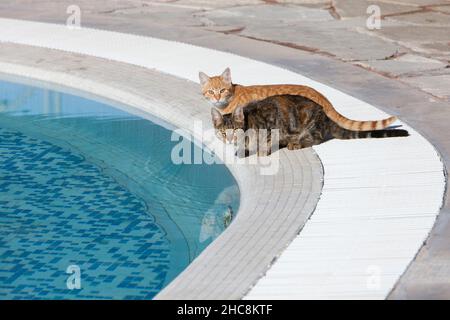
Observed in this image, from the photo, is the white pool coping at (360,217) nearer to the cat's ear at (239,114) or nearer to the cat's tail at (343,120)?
the cat's tail at (343,120)

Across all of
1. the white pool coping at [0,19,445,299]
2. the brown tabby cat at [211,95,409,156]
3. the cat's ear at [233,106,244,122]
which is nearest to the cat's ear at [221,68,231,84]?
the brown tabby cat at [211,95,409,156]

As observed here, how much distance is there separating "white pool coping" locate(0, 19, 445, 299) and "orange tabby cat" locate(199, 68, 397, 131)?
0.18m

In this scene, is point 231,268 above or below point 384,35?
below

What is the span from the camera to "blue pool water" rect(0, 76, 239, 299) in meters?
7.66

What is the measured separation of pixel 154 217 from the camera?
28.9 ft

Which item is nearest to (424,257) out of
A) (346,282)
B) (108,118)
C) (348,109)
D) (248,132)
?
(346,282)

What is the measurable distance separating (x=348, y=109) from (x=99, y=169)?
7.82 feet

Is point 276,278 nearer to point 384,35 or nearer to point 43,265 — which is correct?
point 43,265

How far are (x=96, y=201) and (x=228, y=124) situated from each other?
4.31ft

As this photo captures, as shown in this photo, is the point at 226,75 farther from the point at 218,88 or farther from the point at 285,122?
the point at 285,122

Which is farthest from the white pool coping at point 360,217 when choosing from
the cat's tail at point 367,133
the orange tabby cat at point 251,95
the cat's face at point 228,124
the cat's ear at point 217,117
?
the cat's ear at point 217,117

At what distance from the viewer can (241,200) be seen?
8602 mm
